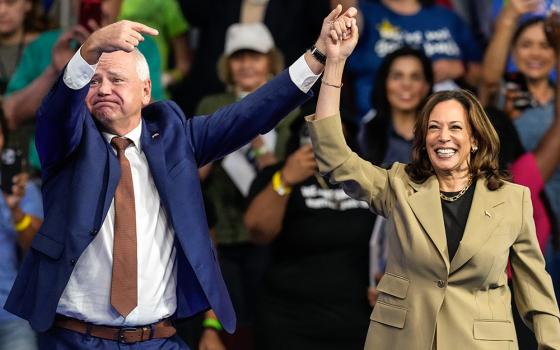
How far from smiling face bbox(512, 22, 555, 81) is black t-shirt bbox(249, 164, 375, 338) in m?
1.64

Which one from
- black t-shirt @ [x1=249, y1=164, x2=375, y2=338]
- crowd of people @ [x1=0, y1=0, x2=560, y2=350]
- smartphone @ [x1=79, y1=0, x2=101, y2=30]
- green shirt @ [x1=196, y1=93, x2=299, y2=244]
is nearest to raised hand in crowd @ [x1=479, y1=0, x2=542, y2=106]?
crowd of people @ [x1=0, y1=0, x2=560, y2=350]

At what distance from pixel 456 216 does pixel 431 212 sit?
11 centimetres

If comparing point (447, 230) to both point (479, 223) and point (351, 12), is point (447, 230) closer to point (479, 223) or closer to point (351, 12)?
point (479, 223)

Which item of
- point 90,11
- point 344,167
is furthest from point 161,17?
point 344,167

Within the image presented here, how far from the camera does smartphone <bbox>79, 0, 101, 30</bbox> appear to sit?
684cm

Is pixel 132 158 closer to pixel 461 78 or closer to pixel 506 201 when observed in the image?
pixel 506 201

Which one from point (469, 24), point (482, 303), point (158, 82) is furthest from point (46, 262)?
point (469, 24)

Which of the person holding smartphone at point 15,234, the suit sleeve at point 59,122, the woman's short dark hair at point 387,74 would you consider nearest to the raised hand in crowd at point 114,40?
the suit sleeve at point 59,122

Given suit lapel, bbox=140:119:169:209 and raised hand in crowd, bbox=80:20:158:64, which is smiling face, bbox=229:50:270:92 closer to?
suit lapel, bbox=140:119:169:209

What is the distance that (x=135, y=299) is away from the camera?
185 inches

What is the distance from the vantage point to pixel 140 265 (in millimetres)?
4746

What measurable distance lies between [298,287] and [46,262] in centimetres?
Answer: 200

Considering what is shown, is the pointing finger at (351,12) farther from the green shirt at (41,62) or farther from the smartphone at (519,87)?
the smartphone at (519,87)

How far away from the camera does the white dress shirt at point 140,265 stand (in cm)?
471
